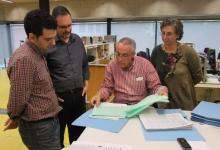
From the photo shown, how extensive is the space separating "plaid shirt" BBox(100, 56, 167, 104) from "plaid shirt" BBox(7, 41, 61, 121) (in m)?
0.62

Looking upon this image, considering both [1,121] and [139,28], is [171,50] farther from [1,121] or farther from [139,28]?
[139,28]

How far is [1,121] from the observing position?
13.2 ft

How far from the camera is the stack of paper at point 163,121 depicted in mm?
1564

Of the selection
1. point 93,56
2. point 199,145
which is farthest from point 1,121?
point 199,145

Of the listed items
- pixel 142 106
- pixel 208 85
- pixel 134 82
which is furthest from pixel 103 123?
pixel 208 85

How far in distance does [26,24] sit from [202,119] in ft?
4.33

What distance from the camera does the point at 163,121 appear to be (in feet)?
5.41

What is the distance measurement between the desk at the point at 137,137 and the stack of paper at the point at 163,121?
64mm

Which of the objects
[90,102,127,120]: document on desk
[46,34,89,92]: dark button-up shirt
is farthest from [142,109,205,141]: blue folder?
[46,34,89,92]: dark button-up shirt

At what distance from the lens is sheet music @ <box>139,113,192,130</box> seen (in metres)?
1.56

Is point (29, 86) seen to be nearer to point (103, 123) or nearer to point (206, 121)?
point (103, 123)

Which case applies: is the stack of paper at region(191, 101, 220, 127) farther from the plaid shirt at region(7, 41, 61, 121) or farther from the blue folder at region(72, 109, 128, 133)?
the plaid shirt at region(7, 41, 61, 121)

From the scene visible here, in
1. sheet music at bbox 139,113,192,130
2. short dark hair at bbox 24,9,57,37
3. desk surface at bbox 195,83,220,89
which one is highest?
short dark hair at bbox 24,9,57,37

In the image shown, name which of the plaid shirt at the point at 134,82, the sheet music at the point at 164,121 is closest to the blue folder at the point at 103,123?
the sheet music at the point at 164,121
